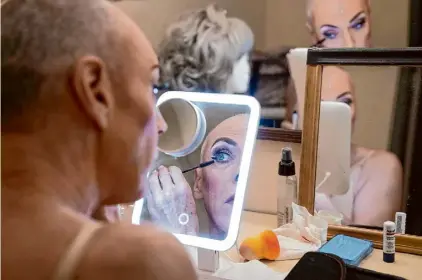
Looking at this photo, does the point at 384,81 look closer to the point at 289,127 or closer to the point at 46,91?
the point at 289,127

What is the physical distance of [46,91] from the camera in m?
0.42

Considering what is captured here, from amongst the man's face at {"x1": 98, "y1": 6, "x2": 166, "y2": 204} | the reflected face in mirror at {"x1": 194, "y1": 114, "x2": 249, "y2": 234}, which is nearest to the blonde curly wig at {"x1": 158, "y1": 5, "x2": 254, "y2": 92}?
the reflected face in mirror at {"x1": 194, "y1": 114, "x2": 249, "y2": 234}

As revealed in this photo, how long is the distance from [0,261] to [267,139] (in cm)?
82

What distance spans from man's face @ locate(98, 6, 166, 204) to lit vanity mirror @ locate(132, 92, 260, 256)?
42 cm

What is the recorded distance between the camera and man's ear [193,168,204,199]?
0.95 m

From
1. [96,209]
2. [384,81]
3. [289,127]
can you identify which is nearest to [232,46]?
[289,127]

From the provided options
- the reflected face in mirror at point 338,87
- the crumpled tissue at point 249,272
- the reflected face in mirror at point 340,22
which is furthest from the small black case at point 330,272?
the reflected face in mirror at point 340,22

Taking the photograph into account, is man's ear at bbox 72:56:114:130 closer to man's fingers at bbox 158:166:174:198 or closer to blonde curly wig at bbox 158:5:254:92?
man's fingers at bbox 158:166:174:198

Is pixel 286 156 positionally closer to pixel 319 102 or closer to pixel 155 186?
pixel 319 102

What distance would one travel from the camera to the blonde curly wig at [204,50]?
1142 mm

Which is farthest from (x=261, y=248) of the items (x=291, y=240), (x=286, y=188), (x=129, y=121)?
(x=129, y=121)

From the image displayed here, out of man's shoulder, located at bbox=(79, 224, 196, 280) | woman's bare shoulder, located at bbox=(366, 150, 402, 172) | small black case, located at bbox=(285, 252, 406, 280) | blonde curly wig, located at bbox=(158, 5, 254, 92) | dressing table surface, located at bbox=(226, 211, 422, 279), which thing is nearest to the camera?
man's shoulder, located at bbox=(79, 224, 196, 280)

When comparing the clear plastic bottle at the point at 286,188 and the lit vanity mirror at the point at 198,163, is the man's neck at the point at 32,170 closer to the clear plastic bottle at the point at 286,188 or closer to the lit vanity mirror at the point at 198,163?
the lit vanity mirror at the point at 198,163

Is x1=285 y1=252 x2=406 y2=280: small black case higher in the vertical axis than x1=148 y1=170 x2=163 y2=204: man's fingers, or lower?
lower
